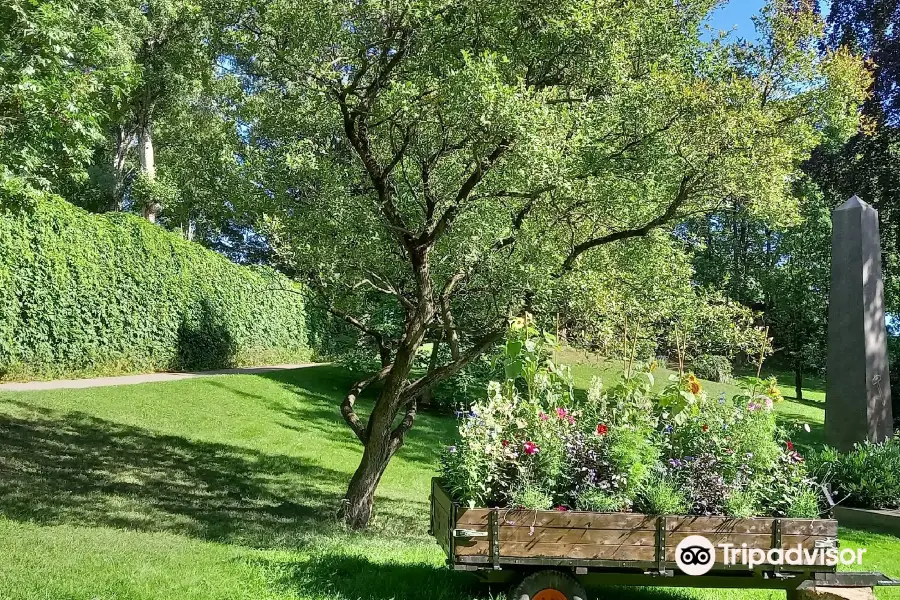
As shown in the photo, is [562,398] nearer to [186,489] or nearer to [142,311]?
[186,489]

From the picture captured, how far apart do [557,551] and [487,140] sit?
4.04 m

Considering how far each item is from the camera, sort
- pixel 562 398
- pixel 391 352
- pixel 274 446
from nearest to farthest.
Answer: pixel 562 398, pixel 391 352, pixel 274 446

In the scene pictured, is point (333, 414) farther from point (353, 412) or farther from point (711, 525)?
point (711, 525)

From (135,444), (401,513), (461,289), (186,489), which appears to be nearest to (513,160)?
(461,289)

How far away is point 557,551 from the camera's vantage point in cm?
408

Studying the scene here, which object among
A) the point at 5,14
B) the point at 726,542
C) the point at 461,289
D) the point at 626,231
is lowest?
the point at 726,542

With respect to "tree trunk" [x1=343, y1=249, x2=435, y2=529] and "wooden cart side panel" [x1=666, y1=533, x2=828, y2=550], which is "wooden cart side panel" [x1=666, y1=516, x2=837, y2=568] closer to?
"wooden cart side panel" [x1=666, y1=533, x2=828, y2=550]

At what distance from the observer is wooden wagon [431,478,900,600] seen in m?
4.06

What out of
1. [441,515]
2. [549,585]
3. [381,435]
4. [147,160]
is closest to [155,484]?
[381,435]

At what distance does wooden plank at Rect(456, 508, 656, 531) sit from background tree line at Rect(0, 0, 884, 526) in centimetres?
314

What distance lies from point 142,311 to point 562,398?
14.0 metres

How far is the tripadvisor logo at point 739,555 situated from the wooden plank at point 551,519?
0.38 m

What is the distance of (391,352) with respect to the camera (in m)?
9.53

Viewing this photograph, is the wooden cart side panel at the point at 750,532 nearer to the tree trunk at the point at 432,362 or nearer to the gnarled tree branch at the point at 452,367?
the gnarled tree branch at the point at 452,367
